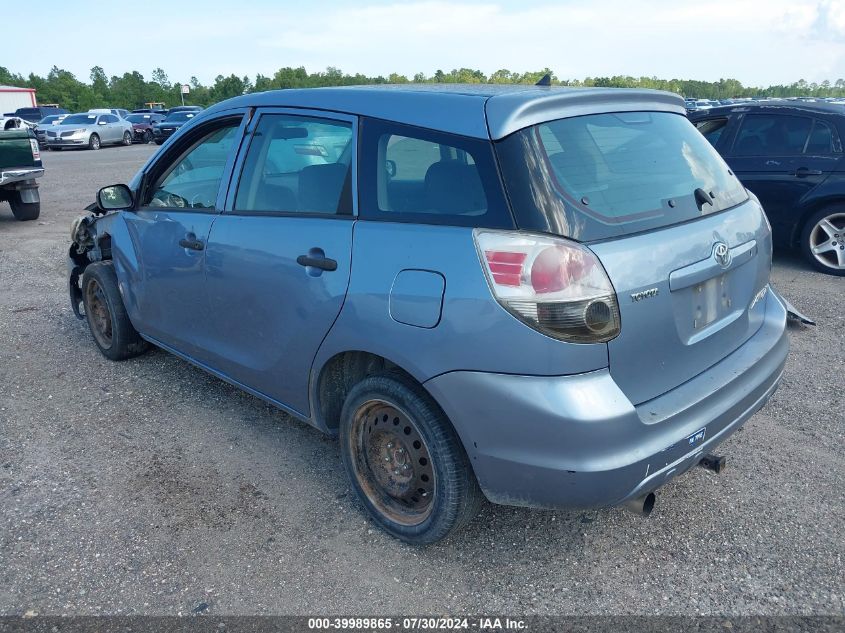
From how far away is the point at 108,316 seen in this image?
192 inches

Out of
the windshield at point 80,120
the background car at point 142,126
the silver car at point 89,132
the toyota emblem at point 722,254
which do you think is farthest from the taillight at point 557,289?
the background car at point 142,126

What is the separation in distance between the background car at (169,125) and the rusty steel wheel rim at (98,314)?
27.7m

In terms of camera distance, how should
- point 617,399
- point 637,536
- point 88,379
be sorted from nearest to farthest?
point 617,399 < point 637,536 < point 88,379

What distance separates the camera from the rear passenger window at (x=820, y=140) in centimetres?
696

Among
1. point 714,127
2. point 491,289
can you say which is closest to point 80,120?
point 714,127

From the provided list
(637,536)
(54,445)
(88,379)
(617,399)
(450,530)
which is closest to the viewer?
(617,399)

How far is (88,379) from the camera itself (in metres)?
4.68

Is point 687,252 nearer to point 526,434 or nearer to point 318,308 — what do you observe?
point 526,434

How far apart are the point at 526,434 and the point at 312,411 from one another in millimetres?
1210

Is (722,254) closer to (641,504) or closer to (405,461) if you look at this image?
(641,504)

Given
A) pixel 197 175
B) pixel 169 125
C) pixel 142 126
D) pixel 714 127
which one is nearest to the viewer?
pixel 197 175

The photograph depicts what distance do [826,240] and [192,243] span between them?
6215mm

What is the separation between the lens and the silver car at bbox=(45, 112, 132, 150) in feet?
96.1

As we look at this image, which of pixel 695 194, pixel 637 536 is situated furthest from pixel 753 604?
pixel 695 194
